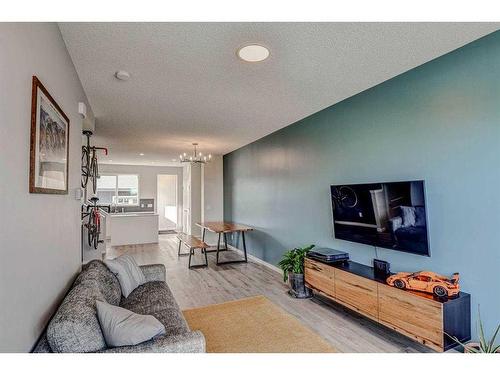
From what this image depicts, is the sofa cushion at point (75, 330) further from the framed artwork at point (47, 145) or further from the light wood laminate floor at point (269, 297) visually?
the light wood laminate floor at point (269, 297)

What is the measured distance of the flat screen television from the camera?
8.12ft

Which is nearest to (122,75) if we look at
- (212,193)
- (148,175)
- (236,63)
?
(236,63)

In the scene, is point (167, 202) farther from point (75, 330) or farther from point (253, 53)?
point (75, 330)

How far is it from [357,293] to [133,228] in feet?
21.3

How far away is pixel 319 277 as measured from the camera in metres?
3.35

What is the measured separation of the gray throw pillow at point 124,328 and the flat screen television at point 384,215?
2.20 meters

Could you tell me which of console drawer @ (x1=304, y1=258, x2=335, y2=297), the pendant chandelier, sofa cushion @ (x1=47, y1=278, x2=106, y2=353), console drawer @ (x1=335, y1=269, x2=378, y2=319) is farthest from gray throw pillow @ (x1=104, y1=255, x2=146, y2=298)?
the pendant chandelier

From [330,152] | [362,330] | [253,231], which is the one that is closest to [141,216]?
[253,231]

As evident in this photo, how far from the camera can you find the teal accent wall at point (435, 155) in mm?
2113

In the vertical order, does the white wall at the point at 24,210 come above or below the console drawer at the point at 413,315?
above

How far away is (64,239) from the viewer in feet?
6.87

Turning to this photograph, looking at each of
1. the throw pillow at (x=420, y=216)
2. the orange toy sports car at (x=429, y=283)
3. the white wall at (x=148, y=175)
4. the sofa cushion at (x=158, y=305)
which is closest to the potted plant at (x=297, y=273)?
the orange toy sports car at (x=429, y=283)

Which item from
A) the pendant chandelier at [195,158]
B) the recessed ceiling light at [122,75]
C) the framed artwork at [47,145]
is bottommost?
the framed artwork at [47,145]
